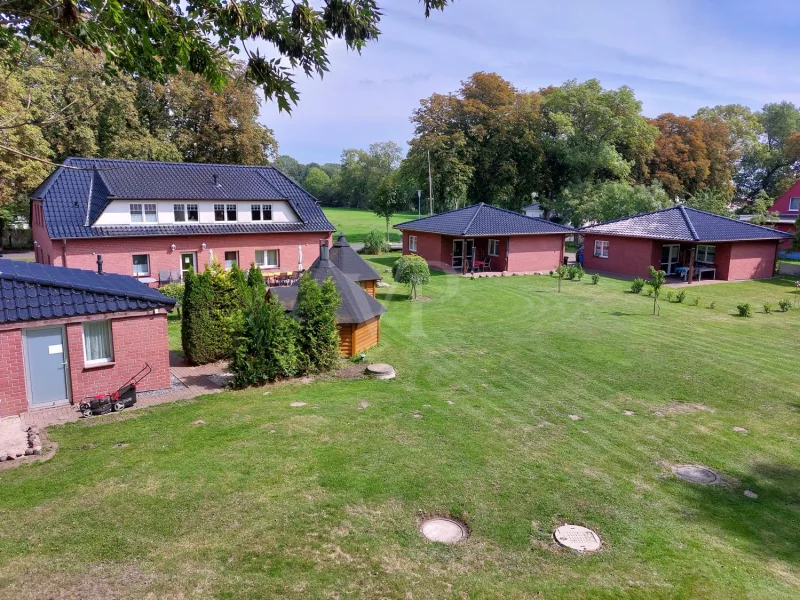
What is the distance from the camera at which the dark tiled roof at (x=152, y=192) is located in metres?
25.4

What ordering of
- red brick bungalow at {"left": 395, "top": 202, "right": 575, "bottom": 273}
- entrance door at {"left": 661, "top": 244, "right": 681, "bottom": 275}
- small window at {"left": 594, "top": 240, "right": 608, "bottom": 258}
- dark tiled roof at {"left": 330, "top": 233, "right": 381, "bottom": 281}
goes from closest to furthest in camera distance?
dark tiled roof at {"left": 330, "top": 233, "right": 381, "bottom": 281} → red brick bungalow at {"left": 395, "top": 202, "right": 575, "bottom": 273} → entrance door at {"left": 661, "top": 244, "right": 681, "bottom": 275} → small window at {"left": 594, "top": 240, "right": 608, "bottom": 258}

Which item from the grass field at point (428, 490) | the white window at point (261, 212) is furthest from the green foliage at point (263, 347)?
the white window at point (261, 212)

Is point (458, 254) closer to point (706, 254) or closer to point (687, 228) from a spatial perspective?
point (687, 228)

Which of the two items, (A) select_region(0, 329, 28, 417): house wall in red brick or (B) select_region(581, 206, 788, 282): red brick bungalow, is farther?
(B) select_region(581, 206, 788, 282): red brick bungalow

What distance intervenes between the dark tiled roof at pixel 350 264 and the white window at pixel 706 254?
23958mm

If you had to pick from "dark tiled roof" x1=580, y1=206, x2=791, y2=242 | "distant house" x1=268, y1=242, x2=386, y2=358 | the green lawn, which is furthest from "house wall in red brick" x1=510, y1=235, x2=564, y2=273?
the green lawn

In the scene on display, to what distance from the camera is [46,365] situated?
1156 cm

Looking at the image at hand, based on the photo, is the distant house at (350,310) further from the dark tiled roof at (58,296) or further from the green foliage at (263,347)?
→ the dark tiled roof at (58,296)

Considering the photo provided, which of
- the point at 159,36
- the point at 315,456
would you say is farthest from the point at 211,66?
the point at 315,456

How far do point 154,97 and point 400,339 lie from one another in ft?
113

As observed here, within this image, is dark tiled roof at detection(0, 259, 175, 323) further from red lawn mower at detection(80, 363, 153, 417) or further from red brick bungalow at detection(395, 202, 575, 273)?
red brick bungalow at detection(395, 202, 575, 273)

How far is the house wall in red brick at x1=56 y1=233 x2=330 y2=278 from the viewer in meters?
25.2

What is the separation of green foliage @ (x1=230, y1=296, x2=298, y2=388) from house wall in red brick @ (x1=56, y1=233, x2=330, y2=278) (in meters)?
10.2

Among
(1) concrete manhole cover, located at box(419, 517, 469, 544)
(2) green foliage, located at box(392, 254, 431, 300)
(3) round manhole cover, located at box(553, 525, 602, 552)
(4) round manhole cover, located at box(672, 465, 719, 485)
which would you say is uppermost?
(2) green foliage, located at box(392, 254, 431, 300)
